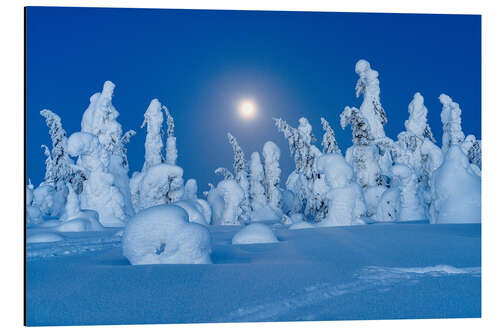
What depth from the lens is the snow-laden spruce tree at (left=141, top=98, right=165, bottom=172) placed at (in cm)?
2517

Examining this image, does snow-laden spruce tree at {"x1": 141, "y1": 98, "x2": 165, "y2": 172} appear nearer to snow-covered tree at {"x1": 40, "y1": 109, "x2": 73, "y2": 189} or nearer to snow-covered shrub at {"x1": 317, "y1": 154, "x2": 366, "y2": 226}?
snow-covered tree at {"x1": 40, "y1": 109, "x2": 73, "y2": 189}

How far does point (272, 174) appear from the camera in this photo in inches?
1127

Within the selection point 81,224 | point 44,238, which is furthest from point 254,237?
point 81,224

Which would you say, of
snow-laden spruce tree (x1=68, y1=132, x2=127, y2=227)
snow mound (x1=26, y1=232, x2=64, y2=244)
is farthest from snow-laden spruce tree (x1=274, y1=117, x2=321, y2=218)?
snow mound (x1=26, y1=232, x2=64, y2=244)

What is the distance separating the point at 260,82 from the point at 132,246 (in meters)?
5.50

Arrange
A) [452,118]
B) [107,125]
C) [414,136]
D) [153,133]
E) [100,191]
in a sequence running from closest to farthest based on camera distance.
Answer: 1. [100,191]
2. [452,118]
3. [107,125]
4. [414,136]
5. [153,133]

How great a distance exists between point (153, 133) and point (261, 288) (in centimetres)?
2064

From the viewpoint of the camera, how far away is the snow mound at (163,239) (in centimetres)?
679

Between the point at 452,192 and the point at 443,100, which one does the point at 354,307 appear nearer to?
the point at 452,192

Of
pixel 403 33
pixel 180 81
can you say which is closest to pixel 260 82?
pixel 180 81

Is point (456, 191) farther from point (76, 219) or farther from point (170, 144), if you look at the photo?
point (170, 144)

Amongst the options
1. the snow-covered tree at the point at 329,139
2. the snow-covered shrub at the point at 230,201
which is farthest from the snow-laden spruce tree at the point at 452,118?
the snow-covered shrub at the point at 230,201

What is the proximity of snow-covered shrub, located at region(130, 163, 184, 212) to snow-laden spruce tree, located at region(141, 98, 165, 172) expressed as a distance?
7669 millimetres

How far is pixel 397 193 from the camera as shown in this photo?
16375mm
